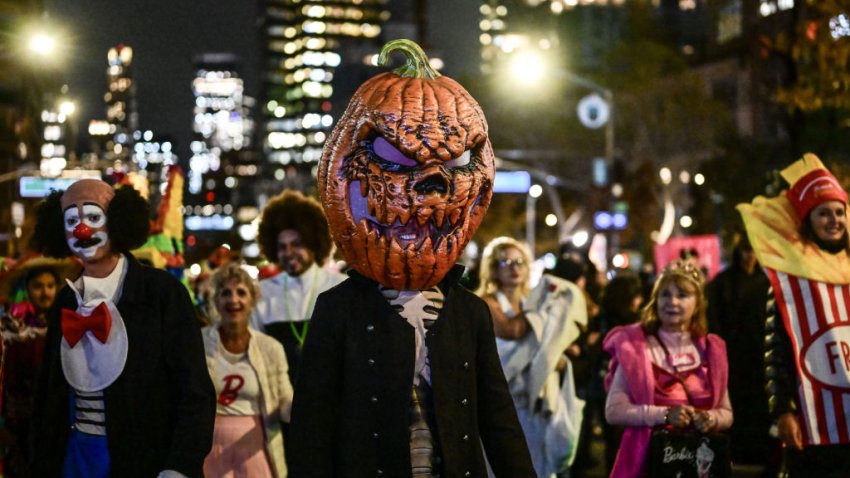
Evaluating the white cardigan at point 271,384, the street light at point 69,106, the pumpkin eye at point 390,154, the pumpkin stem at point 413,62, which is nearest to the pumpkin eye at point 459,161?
the pumpkin eye at point 390,154

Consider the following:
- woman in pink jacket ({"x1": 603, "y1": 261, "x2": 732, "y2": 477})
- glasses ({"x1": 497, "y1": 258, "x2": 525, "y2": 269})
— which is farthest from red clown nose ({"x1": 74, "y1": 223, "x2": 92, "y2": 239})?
glasses ({"x1": 497, "y1": 258, "x2": 525, "y2": 269})

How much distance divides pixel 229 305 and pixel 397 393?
3347 mm

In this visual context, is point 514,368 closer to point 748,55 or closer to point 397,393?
point 397,393

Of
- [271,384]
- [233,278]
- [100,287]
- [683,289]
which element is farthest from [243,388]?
[683,289]

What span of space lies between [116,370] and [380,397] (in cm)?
139

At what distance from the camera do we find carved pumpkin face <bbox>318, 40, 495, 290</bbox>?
445 cm

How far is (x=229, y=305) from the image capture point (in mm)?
7586

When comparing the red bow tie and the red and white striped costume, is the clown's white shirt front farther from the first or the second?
the red and white striped costume

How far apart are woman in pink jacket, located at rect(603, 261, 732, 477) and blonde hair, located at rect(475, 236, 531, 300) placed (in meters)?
1.75

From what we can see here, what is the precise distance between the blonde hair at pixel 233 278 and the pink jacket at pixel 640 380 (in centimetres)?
226

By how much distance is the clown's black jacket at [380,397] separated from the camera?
4.41 meters

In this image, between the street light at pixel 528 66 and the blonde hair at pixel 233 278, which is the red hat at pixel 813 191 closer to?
the blonde hair at pixel 233 278

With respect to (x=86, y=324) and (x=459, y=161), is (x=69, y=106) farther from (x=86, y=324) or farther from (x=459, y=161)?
(x=459, y=161)

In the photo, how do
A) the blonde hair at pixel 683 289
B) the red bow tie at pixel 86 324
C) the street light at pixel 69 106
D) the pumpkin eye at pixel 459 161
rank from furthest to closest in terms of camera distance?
the street light at pixel 69 106, the blonde hair at pixel 683 289, the red bow tie at pixel 86 324, the pumpkin eye at pixel 459 161
